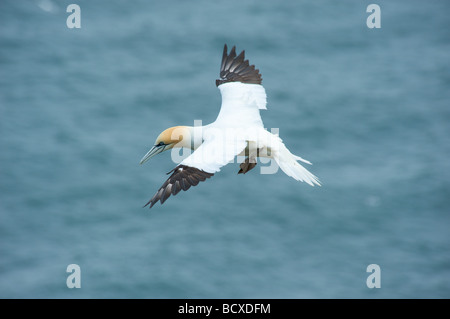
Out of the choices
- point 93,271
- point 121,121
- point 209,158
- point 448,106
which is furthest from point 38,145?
point 209,158

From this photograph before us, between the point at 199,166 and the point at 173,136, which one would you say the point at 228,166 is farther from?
the point at 199,166

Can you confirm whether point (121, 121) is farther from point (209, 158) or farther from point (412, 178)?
point (209, 158)

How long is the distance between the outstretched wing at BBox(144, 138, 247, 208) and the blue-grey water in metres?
9.20

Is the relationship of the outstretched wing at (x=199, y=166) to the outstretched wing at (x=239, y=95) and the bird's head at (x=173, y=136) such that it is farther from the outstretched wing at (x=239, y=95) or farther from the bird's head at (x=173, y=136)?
the outstretched wing at (x=239, y=95)

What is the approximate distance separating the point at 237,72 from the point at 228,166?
27.9 ft

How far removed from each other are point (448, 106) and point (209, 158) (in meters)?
15.4

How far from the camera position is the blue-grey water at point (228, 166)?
20.8 m

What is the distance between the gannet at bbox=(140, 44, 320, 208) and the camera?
436 inches

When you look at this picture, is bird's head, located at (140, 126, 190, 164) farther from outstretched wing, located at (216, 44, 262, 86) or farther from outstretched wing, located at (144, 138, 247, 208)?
outstretched wing, located at (216, 44, 262, 86)

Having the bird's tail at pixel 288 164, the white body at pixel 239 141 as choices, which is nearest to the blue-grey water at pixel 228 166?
the white body at pixel 239 141

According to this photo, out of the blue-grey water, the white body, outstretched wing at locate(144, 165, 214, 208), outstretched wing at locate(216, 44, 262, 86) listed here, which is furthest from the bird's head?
the blue-grey water

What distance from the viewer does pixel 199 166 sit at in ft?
36.5

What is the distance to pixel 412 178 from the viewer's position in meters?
22.8

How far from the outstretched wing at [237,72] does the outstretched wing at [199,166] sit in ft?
8.49
